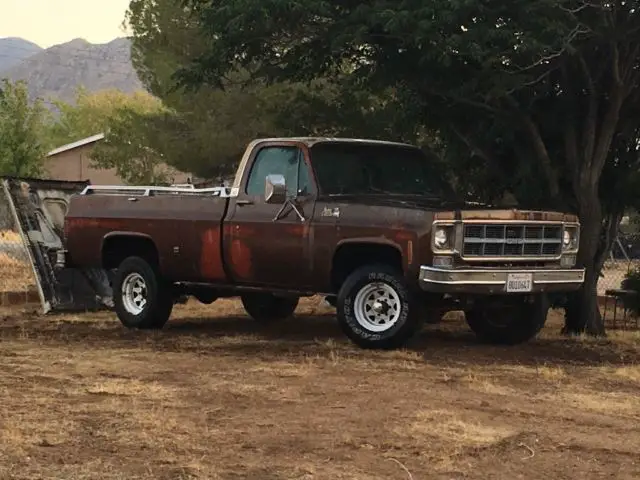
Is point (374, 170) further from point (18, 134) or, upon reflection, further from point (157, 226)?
point (18, 134)

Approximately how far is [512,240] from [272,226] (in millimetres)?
2347

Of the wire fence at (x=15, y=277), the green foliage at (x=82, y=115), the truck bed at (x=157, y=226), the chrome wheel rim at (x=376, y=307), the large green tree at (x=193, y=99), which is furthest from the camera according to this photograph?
the green foliage at (x=82, y=115)

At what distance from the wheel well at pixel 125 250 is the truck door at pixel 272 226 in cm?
137

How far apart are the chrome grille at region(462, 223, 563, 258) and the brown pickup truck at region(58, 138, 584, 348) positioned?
1 centimetres

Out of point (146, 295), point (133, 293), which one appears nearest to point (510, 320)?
point (146, 295)

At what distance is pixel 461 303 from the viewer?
9.26m

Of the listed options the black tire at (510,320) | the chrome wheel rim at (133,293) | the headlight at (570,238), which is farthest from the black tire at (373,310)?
the chrome wheel rim at (133,293)

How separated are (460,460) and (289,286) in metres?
4.75

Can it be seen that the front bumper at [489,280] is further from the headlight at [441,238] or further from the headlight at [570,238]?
the headlight at [570,238]

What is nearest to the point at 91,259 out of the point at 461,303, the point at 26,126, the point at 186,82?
the point at 186,82

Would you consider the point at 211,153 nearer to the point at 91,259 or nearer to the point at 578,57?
the point at 91,259

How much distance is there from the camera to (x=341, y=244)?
9.27 meters

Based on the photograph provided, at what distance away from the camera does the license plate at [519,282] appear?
29.0 ft

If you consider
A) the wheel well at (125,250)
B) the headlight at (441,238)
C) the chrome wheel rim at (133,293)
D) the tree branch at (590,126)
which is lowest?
the chrome wheel rim at (133,293)
